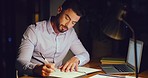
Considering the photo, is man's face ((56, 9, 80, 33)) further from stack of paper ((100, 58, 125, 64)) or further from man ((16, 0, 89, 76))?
stack of paper ((100, 58, 125, 64))

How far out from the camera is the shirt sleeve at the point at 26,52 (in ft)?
4.92

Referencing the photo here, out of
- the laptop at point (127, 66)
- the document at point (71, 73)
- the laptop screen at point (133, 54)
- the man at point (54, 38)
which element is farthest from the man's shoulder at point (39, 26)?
the laptop screen at point (133, 54)

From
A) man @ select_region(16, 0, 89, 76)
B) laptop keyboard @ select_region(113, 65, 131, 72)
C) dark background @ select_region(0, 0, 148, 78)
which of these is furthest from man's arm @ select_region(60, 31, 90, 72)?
laptop keyboard @ select_region(113, 65, 131, 72)

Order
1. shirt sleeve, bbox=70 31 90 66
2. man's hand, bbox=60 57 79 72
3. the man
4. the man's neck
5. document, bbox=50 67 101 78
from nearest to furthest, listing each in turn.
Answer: document, bbox=50 67 101 78 < man's hand, bbox=60 57 79 72 < the man < the man's neck < shirt sleeve, bbox=70 31 90 66

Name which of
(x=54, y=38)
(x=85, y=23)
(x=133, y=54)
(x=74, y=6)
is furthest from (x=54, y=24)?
(x=133, y=54)

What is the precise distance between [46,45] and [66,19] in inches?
9.2

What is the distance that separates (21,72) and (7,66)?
9.3 inches

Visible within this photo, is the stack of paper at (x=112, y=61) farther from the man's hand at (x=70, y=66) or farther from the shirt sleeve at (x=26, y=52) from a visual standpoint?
the shirt sleeve at (x=26, y=52)

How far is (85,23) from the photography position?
2045mm

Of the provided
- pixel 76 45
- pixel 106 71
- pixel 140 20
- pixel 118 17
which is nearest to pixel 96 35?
pixel 76 45

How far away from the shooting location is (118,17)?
4.13 ft

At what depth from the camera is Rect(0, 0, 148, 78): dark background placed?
1287mm

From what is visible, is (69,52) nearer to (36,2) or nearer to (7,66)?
(36,2)

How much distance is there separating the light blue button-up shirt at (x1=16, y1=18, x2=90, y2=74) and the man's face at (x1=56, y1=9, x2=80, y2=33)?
64 millimetres
